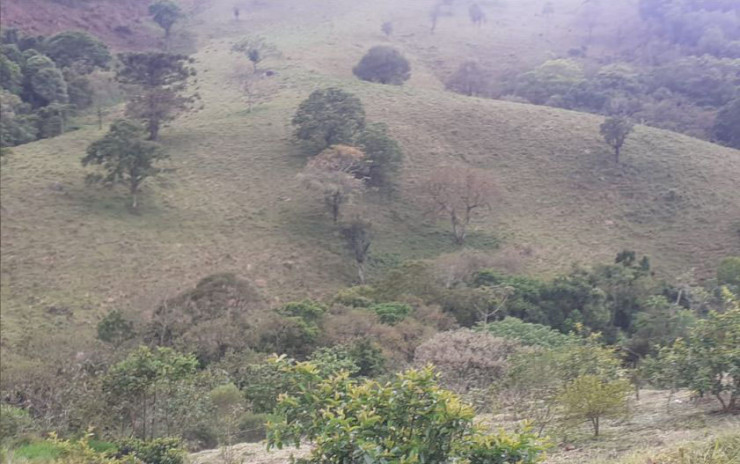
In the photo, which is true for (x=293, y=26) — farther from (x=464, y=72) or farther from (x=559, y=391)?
(x=559, y=391)

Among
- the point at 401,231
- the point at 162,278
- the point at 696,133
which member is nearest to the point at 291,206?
the point at 401,231

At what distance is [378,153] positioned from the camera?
3400 centimetres

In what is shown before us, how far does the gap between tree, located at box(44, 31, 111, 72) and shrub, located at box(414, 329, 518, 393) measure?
42696 millimetres

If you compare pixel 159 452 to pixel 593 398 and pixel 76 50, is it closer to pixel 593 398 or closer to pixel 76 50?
pixel 593 398

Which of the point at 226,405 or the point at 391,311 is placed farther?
the point at 391,311

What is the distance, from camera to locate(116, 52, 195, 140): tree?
36.4 meters

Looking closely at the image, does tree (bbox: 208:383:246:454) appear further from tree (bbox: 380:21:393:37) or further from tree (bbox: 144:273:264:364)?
tree (bbox: 380:21:393:37)

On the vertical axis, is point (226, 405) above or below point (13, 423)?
below

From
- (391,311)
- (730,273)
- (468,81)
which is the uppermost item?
(468,81)

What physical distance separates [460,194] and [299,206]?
8.01 meters

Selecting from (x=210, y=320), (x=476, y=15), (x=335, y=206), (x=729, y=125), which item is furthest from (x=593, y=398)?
(x=476, y=15)

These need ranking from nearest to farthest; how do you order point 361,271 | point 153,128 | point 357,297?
1. point 357,297
2. point 361,271
3. point 153,128

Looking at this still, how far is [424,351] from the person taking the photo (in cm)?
1494

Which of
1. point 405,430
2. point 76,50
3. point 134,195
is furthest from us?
point 76,50
